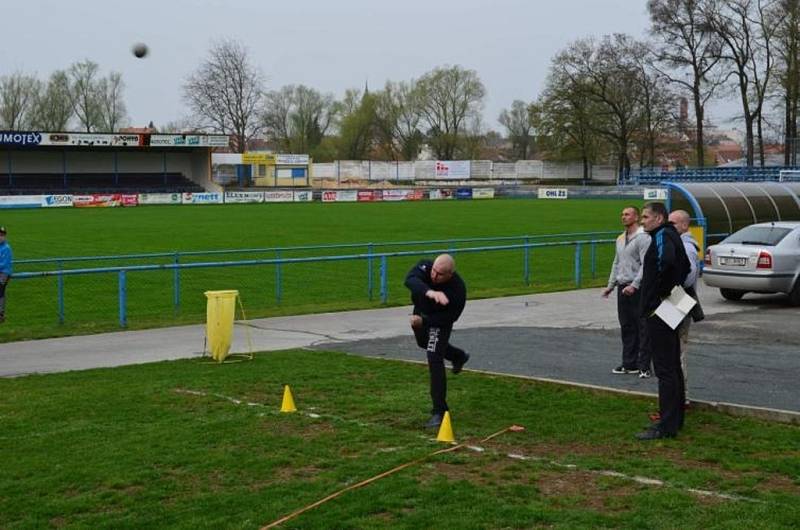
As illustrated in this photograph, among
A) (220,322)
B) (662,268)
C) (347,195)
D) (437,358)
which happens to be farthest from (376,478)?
(347,195)

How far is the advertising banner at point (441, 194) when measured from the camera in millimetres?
83938

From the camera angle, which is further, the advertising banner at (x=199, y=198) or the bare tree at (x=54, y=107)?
the bare tree at (x=54, y=107)

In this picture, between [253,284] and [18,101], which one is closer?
[253,284]

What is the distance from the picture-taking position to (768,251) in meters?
18.2

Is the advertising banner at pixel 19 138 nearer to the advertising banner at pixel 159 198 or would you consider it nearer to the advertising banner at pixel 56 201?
the advertising banner at pixel 56 201

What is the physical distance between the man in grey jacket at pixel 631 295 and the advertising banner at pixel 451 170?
87140 mm

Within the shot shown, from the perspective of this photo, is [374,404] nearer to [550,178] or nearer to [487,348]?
[487,348]

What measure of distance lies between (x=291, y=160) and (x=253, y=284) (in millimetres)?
71271

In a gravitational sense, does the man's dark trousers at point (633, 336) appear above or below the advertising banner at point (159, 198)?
below

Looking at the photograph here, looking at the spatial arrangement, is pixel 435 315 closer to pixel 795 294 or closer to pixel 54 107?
pixel 795 294

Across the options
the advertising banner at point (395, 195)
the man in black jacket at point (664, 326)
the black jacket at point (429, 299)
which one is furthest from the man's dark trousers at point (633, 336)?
the advertising banner at point (395, 195)

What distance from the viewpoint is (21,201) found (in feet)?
213

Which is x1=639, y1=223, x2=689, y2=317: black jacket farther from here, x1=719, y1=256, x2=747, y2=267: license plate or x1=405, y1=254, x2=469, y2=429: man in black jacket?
x1=719, y1=256, x2=747, y2=267: license plate

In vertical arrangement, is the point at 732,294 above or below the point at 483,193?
below
